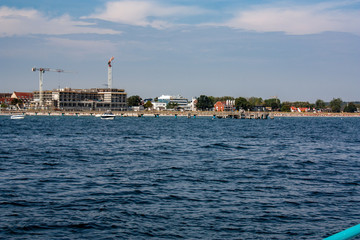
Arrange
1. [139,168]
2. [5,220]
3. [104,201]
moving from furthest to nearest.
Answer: [139,168], [104,201], [5,220]

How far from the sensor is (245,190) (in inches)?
815

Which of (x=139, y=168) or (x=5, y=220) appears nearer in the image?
(x=5, y=220)

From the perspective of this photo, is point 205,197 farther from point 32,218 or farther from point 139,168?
point 139,168

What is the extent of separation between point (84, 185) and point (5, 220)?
21.4 ft

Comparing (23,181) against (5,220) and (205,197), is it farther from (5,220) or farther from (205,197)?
(205,197)

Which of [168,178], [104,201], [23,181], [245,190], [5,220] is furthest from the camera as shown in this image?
[168,178]

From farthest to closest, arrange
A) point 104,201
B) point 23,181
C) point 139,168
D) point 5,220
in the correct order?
point 139,168 < point 23,181 < point 104,201 < point 5,220

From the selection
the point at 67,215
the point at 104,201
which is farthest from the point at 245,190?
the point at 67,215

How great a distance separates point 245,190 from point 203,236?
291 inches

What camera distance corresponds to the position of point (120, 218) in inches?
615

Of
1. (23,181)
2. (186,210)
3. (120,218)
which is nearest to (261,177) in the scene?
(186,210)

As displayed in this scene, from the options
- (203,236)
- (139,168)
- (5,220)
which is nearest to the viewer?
(203,236)

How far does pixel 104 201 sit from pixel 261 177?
10358mm

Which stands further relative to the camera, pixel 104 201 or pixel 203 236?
pixel 104 201
